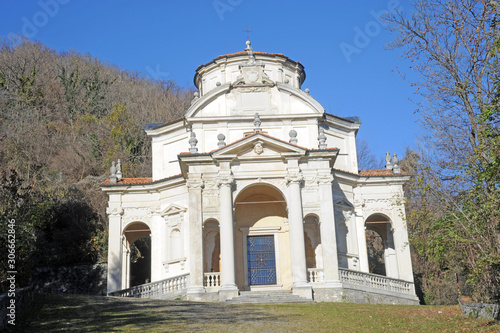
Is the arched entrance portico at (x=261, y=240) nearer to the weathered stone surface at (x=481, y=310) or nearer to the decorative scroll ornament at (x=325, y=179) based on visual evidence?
the decorative scroll ornament at (x=325, y=179)

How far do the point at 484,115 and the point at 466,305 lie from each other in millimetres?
7047

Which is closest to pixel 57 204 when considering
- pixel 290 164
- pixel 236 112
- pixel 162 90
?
pixel 236 112

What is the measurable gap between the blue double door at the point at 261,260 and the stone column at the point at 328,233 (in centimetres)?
364

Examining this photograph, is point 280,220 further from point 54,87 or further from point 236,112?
point 54,87

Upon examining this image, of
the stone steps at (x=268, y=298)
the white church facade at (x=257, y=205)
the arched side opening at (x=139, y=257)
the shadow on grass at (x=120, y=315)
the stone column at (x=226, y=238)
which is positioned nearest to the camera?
the shadow on grass at (x=120, y=315)

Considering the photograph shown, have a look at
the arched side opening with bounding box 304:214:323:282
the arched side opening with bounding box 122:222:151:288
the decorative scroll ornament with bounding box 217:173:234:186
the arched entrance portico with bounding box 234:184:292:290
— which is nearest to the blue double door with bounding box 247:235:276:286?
the arched entrance portico with bounding box 234:184:292:290

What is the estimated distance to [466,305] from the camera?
17156 mm

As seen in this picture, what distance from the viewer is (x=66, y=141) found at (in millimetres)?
50469

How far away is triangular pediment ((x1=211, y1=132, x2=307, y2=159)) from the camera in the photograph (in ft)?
80.5

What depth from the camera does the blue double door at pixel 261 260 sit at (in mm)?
26266

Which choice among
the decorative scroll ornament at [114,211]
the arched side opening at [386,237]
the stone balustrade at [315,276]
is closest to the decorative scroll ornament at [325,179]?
the stone balustrade at [315,276]

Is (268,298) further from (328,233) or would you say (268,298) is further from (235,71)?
(235,71)

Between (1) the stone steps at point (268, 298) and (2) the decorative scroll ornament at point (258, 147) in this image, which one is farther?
(2) the decorative scroll ornament at point (258, 147)

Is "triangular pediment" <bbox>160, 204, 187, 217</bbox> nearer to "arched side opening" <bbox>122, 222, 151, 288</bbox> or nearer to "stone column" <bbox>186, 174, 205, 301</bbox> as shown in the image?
"arched side opening" <bbox>122, 222, 151, 288</bbox>
